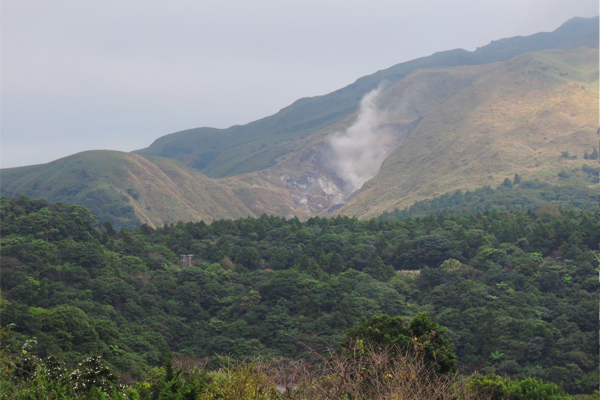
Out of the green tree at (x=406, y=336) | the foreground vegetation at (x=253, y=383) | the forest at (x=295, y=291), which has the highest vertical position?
the foreground vegetation at (x=253, y=383)

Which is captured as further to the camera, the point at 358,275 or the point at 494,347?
the point at 358,275

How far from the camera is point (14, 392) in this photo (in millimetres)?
17297

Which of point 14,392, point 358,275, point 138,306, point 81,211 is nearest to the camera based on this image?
point 14,392

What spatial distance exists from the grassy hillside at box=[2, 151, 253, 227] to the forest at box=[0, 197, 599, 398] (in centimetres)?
7252

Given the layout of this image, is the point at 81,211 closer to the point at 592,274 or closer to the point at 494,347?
the point at 494,347

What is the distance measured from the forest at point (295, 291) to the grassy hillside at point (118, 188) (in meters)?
72.5

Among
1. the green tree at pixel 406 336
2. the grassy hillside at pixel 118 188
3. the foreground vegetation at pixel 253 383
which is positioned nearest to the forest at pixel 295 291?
the green tree at pixel 406 336

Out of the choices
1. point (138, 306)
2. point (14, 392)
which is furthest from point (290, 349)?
point (14, 392)

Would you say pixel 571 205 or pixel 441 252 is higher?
pixel 441 252

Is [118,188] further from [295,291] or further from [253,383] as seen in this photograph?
[253,383]

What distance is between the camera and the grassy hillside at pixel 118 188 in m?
163

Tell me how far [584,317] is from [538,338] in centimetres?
843

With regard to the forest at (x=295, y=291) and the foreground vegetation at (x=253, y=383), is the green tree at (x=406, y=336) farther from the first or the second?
the forest at (x=295, y=291)

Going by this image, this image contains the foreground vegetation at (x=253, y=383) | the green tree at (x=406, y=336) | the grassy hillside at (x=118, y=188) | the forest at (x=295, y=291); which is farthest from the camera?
the grassy hillside at (x=118, y=188)
